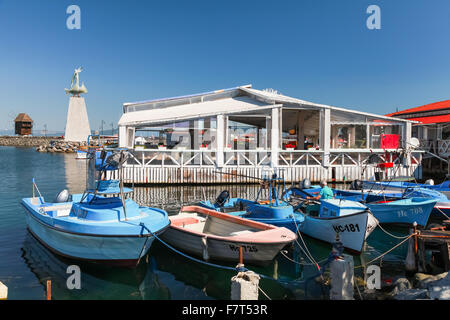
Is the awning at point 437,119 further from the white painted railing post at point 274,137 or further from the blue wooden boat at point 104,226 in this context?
the blue wooden boat at point 104,226

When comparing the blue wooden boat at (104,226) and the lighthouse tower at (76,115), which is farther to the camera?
the lighthouse tower at (76,115)

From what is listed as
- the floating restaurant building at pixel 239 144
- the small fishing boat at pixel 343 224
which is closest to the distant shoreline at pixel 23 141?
the floating restaurant building at pixel 239 144

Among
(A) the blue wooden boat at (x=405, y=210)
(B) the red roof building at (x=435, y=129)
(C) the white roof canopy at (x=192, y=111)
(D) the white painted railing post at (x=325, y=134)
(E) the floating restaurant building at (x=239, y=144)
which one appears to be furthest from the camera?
(B) the red roof building at (x=435, y=129)

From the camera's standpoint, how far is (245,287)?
6.46 meters

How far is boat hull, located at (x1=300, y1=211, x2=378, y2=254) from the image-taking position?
1097 cm

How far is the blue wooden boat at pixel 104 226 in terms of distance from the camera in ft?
30.2

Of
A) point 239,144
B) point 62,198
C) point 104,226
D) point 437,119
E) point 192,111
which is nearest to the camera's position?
point 104,226

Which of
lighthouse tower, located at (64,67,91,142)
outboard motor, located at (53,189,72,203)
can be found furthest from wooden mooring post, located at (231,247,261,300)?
lighthouse tower, located at (64,67,91,142)

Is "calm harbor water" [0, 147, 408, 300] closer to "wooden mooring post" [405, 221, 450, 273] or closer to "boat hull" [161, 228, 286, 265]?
"boat hull" [161, 228, 286, 265]

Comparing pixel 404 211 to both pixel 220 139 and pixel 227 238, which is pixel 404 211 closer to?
pixel 227 238

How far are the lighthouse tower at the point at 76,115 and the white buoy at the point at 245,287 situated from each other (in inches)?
3532

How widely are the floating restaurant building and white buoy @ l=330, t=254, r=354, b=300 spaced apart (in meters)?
20.2

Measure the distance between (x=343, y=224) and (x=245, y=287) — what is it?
649 centimetres

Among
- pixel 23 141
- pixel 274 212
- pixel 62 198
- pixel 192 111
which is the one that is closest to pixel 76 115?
pixel 23 141
